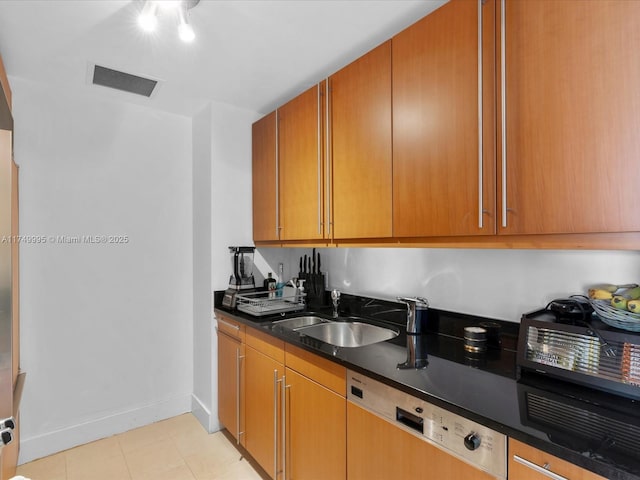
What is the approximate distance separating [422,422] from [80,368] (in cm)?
230

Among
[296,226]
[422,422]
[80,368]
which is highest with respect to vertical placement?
[296,226]

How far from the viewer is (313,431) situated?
1.57 metres

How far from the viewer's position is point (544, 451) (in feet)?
2.72

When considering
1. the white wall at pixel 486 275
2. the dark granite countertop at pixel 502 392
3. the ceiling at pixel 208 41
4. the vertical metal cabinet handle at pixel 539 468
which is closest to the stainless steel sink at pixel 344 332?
the white wall at pixel 486 275

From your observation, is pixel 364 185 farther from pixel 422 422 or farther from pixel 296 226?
→ pixel 422 422

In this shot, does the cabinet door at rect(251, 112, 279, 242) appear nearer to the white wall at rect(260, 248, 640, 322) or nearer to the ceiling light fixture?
the white wall at rect(260, 248, 640, 322)

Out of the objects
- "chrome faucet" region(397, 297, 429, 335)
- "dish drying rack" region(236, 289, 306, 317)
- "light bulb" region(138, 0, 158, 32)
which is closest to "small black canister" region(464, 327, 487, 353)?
"chrome faucet" region(397, 297, 429, 335)

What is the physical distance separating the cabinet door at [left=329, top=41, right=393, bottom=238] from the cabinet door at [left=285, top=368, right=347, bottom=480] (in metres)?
0.75

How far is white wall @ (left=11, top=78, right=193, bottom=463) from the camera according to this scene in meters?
2.21

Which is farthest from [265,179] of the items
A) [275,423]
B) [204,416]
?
[204,416]

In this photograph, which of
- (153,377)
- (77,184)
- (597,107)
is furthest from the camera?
(153,377)

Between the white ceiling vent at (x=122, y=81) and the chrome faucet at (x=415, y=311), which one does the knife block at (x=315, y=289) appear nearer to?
the chrome faucet at (x=415, y=311)

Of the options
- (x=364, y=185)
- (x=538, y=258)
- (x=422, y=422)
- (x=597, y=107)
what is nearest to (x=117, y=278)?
(x=364, y=185)

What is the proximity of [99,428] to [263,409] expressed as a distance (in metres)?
1.32
